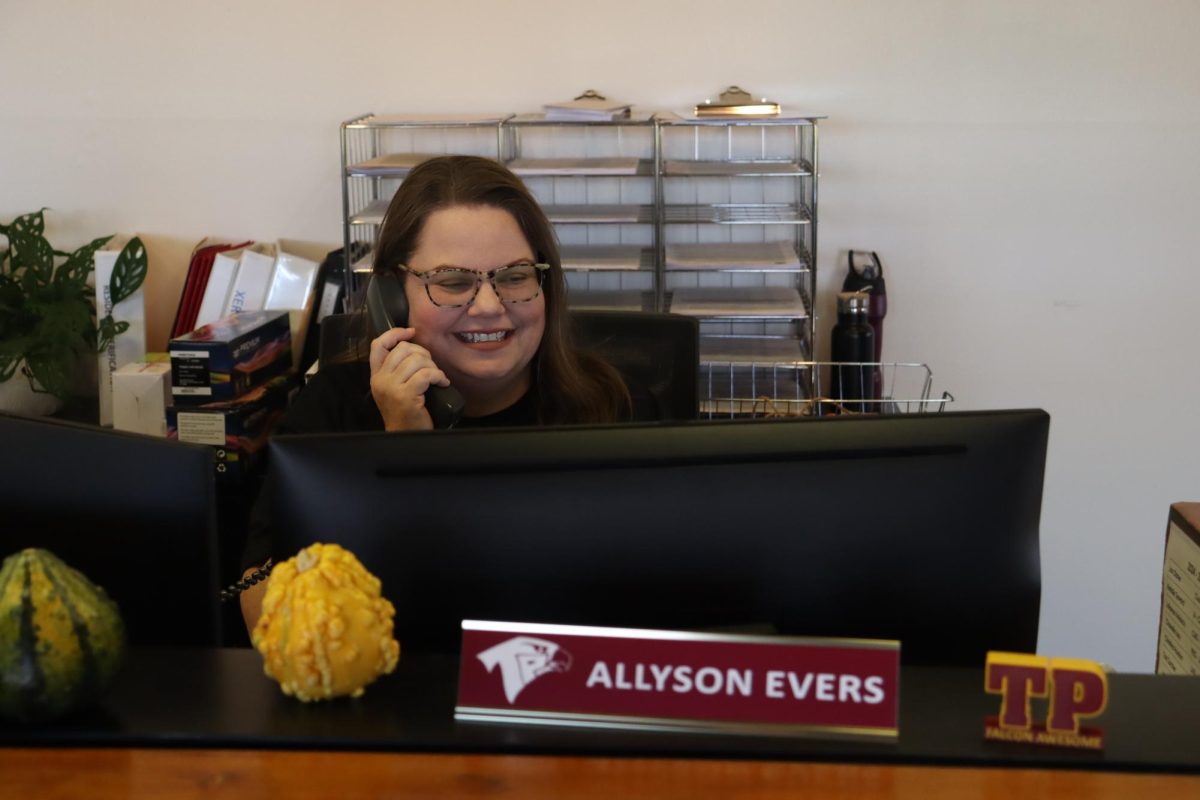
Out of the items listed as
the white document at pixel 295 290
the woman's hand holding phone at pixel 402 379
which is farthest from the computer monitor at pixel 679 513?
the white document at pixel 295 290

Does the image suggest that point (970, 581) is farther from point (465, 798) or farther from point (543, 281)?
point (543, 281)

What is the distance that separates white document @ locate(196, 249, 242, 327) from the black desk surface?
2157mm

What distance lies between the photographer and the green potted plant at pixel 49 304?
3.01 m

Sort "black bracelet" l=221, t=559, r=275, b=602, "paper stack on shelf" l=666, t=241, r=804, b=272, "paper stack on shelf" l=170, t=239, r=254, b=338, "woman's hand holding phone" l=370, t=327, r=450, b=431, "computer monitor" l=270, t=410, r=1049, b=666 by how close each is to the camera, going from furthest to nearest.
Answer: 1. "paper stack on shelf" l=170, t=239, r=254, b=338
2. "paper stack on shelf" l=666, t=241, r=804, b=272
3. "woman's hand holding phone" l=370, t=327, r=450, b=431
4. "black bracelet" l=221, t=559, r=275, b=602
5. "computer monitor" l=270, t=410, r=1049, b=666

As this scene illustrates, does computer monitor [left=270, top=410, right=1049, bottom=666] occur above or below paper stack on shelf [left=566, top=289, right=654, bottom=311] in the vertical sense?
below

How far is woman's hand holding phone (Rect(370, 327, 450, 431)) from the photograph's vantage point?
1.75 m

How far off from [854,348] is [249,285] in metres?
1.39

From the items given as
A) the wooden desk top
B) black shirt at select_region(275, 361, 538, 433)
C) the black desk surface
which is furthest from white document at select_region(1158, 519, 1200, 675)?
black shirt at select_region(275, 361, 538, 433)

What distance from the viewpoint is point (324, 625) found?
3.05ft

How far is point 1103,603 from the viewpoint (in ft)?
10.8

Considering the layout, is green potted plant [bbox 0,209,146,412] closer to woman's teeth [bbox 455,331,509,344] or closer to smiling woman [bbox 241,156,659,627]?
smiling woman [bbox 241,156,659,627]

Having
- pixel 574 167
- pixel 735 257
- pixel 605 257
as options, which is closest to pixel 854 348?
pixel 735 257

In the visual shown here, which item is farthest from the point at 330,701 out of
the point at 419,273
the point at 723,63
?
the point at 723,63

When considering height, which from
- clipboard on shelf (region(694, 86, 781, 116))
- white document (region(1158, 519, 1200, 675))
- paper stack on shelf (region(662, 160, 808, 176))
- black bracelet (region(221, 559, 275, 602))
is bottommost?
white document (region(1158, 519, 1200, 675))
